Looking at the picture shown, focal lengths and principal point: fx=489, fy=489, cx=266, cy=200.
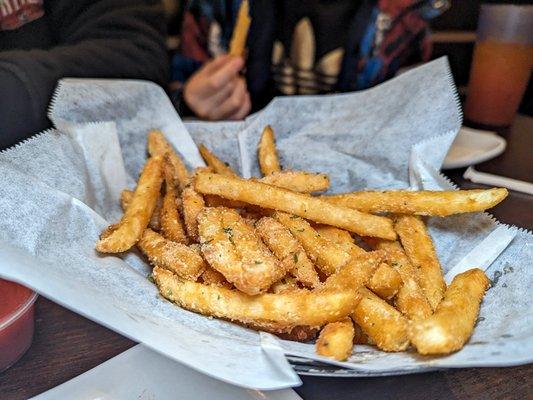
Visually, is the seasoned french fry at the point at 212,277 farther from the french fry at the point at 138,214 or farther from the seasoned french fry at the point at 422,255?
the seasoned french fry at the point at 422,255

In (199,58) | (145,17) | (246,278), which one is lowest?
(199,58)

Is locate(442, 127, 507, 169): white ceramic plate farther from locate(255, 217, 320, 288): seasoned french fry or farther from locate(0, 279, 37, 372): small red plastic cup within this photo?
locate(0, 279, 37, 372): small red plastic cup

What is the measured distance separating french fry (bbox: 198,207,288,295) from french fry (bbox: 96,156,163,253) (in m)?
0.13

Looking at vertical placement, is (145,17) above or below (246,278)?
above

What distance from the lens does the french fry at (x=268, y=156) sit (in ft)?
3.92

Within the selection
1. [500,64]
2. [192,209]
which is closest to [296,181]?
[192,209]

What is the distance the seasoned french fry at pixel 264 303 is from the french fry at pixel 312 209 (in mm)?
209

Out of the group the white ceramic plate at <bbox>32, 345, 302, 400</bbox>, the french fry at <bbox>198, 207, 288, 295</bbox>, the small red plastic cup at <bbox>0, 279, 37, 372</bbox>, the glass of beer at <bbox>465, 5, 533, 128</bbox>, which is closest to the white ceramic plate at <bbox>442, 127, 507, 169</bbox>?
the glass of beer at <bbox>465, 5, 533, 128</bbox>

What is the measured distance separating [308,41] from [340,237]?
1664 mm

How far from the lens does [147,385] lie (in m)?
0.70

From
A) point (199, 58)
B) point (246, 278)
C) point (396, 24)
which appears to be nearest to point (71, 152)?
point (246, 278)

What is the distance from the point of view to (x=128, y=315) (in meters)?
0.72

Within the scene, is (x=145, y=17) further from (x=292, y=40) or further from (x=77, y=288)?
(x=77, y=288)

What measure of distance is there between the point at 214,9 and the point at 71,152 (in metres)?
1.50
